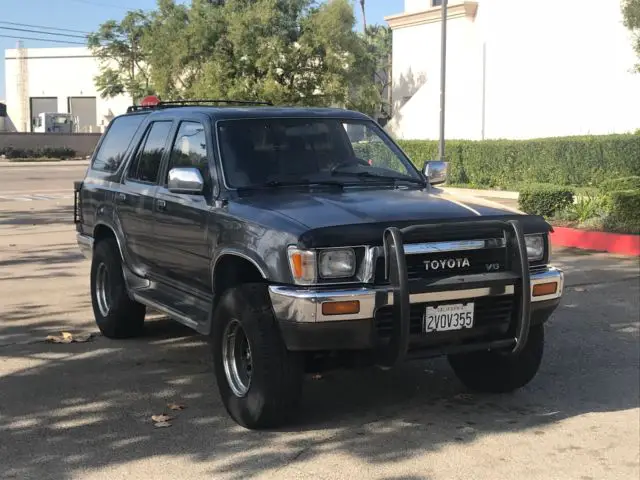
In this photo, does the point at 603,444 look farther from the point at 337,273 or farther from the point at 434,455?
the point at 337,273

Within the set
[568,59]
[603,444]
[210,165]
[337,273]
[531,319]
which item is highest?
[568,59]

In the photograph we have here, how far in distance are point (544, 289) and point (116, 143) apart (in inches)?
161

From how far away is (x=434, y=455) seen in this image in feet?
15.1

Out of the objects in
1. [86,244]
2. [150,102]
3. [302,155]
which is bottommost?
[86,244]

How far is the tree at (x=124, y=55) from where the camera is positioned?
5375cm

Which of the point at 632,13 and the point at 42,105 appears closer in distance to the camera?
the point at 632,13

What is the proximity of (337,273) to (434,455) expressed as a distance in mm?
1146

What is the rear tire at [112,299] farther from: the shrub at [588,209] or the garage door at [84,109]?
the garage door at [84,109]

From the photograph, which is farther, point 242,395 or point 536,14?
point 536,14

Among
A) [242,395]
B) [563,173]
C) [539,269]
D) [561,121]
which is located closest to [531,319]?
[539,269]

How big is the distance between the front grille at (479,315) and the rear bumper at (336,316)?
0.05m

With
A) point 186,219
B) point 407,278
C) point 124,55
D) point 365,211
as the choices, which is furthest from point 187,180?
point 124,55

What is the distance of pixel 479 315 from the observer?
4.82 metres

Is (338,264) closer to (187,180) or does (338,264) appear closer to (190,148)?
(187,180)
